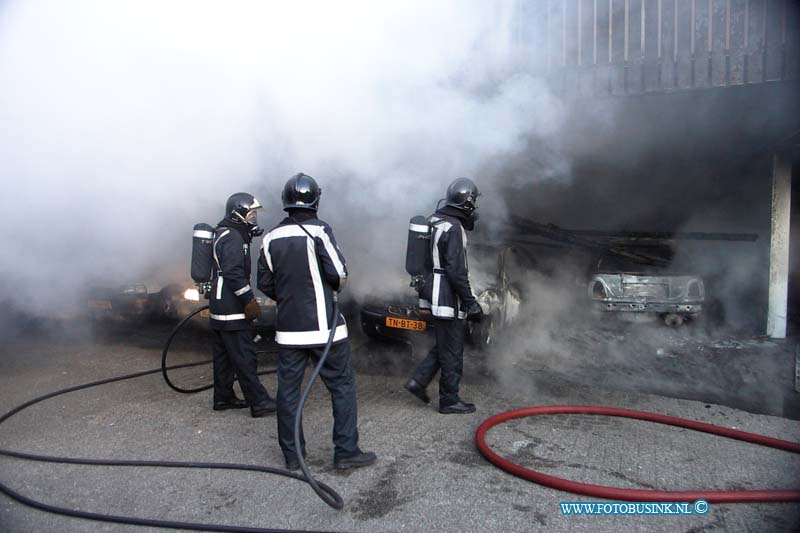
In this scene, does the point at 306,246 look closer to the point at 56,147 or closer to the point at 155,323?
the point at 56,147

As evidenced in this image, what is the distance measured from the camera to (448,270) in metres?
4.34

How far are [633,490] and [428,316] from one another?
9.29 ft

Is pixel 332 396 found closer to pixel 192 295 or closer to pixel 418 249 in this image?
pixel 418 249

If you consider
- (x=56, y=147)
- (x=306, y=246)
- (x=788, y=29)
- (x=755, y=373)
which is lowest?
(x=755, y=373)

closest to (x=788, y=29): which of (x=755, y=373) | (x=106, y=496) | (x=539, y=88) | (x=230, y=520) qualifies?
(x=539, y=88)

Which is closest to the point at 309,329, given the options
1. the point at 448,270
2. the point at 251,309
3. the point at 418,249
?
the point at 251,309

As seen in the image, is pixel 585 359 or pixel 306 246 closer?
pixel 306 246

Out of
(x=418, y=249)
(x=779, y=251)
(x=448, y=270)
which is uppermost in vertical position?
(x=418, y=249)

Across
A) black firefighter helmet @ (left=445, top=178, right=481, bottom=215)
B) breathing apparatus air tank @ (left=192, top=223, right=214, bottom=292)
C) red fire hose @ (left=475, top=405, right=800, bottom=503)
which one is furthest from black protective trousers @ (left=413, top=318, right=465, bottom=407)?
A: breathing apparatus air tank @ (left=192, top=223, right=214, bottom=292)

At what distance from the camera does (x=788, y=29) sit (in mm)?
6215

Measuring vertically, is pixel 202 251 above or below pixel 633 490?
above

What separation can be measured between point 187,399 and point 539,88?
4.88 metres
